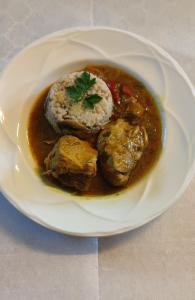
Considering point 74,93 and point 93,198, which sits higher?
point 74,93

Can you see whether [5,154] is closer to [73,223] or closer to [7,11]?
[73,223]

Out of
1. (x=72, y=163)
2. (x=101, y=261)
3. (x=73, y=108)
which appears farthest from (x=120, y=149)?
(x=101, y=261)

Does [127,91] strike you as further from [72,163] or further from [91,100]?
[72,163]

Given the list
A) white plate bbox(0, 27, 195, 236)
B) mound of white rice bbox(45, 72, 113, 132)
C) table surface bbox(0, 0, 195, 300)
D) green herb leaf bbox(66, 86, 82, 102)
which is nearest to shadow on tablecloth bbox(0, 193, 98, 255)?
table surface bbox(0, 0, 195, 300)

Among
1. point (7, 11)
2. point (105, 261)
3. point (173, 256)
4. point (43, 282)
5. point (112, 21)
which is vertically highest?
point (112, 21)

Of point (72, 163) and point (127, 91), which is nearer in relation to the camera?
point (72, 163)

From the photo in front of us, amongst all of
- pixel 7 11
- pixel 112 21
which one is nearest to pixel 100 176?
pixel 112 21
